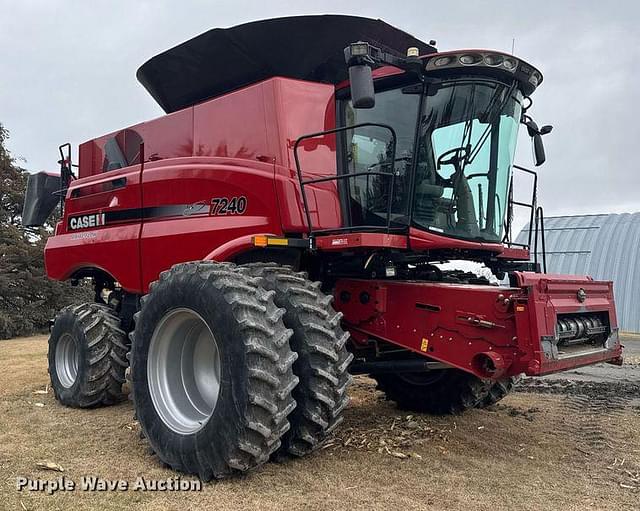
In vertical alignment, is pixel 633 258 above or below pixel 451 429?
above

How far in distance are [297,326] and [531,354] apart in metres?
1.55

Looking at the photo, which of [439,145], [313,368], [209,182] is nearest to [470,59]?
[439,145]

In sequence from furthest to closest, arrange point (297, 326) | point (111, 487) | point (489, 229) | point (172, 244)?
point (172, 244) < point (489, 229) < point (297, 326) < point (111, 487)

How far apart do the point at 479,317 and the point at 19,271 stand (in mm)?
15747

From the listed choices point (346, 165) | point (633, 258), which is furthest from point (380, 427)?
point (633, 258)

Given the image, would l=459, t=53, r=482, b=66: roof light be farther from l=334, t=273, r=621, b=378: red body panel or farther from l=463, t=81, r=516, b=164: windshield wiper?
l=334, t=273, r=621, b=378: red body panel

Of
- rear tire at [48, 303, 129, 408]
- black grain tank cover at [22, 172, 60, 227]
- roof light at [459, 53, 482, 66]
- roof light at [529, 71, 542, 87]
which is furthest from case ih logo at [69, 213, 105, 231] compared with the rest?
roof light at [529, 71, 542, 87]

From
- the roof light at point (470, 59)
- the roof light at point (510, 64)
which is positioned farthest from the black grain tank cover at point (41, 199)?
the roof light at point (510, 64)

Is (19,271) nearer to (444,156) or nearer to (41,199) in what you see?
(41,199)

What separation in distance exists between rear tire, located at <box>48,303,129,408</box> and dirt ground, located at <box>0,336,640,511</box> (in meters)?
0.16

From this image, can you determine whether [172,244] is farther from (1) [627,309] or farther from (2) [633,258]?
(2) [633,258]

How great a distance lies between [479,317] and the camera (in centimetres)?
425

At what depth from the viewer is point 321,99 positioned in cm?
527

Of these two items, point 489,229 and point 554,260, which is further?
point 554,260
